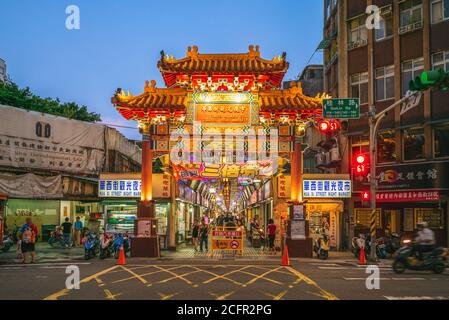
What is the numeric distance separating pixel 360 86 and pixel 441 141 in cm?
664

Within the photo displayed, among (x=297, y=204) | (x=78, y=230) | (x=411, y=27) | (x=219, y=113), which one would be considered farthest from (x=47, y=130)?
(x=411, y=27)

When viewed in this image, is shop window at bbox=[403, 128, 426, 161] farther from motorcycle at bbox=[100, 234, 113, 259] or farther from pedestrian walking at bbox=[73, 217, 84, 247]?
pedestrian walking at bbox=[73, 217, 84, 247]

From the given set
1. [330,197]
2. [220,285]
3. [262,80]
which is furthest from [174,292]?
[330,197]

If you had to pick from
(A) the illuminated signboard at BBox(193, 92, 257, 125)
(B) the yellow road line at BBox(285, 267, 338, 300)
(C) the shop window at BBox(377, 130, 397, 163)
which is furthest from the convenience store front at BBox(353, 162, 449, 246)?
(B) the yellow road line at BBox(285, 267, 338, 300)

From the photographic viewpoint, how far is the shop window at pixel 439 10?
28473 mm

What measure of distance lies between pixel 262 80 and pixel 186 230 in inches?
583

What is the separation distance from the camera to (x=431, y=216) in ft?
95.4

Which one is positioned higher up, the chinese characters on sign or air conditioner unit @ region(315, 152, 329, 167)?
air conditioner unit @ region(315, 152, 329, 167)

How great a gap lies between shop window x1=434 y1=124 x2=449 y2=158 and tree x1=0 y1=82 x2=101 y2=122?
2454 centimetres

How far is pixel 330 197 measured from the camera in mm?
29031

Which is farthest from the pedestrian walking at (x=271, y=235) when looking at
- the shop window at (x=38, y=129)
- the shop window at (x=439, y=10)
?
the shop window at (x=439, y=10)

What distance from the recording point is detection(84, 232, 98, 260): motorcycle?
23734 millimetres

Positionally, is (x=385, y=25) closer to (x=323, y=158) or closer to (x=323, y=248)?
(x=323, y=158)
